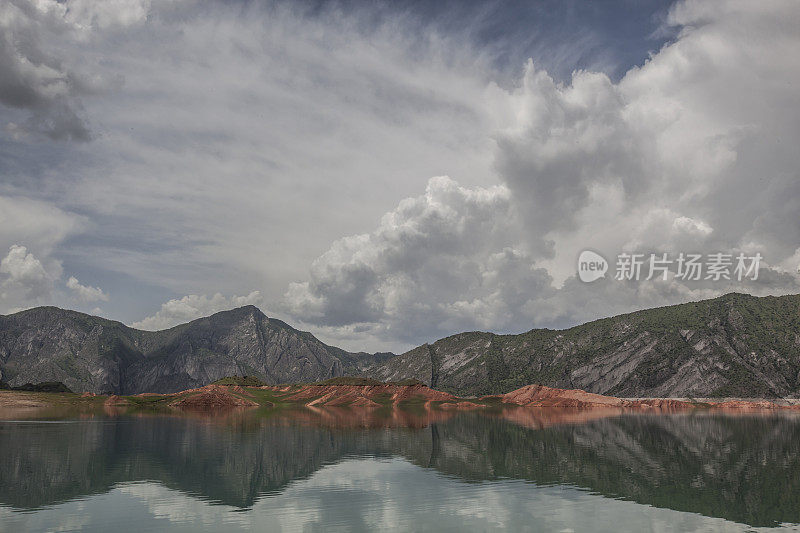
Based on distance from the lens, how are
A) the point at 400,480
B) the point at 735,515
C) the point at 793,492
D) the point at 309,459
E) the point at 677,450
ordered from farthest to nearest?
the point at 677,450 < the point at 309,459 < the point at 400,480 < the point at 793,492 < the point at 735,515

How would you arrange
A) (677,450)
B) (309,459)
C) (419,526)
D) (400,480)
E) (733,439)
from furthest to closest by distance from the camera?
1. (733,439)
2. (677,450)
3. (309,459)
4. (400,480)
5. (419,526)

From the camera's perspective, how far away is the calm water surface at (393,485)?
3978 centimetres

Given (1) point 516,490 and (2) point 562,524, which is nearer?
(2) point 562,524

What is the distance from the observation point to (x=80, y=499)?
47188mm

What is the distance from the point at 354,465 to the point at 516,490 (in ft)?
83.7

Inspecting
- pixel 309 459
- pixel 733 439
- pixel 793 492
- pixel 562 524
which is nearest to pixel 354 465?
pixel 309 459

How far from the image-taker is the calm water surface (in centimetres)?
3978

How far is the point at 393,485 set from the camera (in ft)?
179

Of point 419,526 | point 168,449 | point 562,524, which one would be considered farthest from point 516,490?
point 168,449

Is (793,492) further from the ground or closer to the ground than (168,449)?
further from the ground

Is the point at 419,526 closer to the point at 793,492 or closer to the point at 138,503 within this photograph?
the point at 138,503

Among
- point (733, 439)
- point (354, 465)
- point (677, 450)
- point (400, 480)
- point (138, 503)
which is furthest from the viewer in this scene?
point (733, 439)

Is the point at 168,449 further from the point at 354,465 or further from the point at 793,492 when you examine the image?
the point at 793,492

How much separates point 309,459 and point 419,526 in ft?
130
